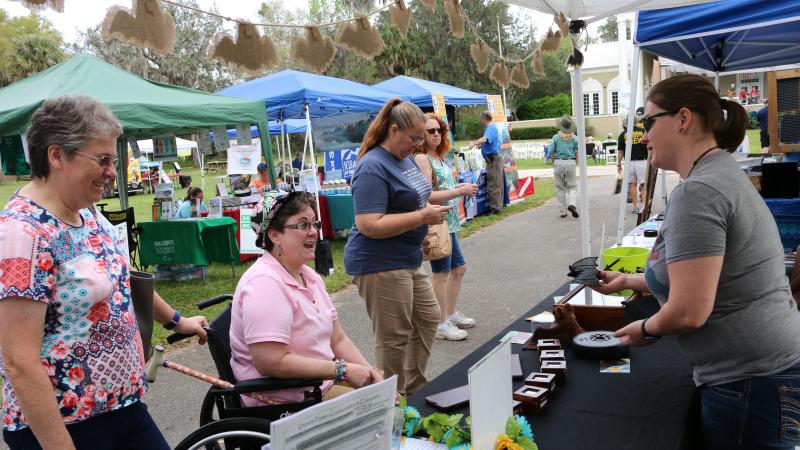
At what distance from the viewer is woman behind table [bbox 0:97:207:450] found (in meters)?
1.42

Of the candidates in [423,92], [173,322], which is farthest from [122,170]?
[173,322]

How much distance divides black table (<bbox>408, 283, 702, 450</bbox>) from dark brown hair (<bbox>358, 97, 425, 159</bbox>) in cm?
117

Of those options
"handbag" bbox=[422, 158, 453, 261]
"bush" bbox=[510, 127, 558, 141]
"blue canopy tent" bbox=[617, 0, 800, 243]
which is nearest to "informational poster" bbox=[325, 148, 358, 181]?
"blue canopy tent" bbox=[617, 0, 800, 243]

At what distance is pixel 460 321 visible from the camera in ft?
16.9

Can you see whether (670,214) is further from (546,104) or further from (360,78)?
(546,104)

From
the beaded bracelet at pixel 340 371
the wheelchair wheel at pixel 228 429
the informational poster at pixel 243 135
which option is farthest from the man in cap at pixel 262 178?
the wheelchair wheel at pixel 228 429

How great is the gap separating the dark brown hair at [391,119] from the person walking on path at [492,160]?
25.9ft

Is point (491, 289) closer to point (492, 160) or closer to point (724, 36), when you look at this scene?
point (724, 36)

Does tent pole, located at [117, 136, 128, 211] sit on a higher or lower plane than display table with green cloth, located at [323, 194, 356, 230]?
higher

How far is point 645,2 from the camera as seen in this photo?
4.04m

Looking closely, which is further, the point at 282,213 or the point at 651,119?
the point at 282,213

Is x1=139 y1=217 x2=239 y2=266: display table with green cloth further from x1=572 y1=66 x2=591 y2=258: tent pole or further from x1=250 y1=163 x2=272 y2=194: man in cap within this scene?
x1=572 y1=66 x2=591 y2=258: tent pole

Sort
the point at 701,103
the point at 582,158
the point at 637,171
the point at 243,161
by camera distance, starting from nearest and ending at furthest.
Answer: the point at 701,103
the point at 582,158
the point at 637,171
the point at 243,161

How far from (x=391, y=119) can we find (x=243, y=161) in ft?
27.7
